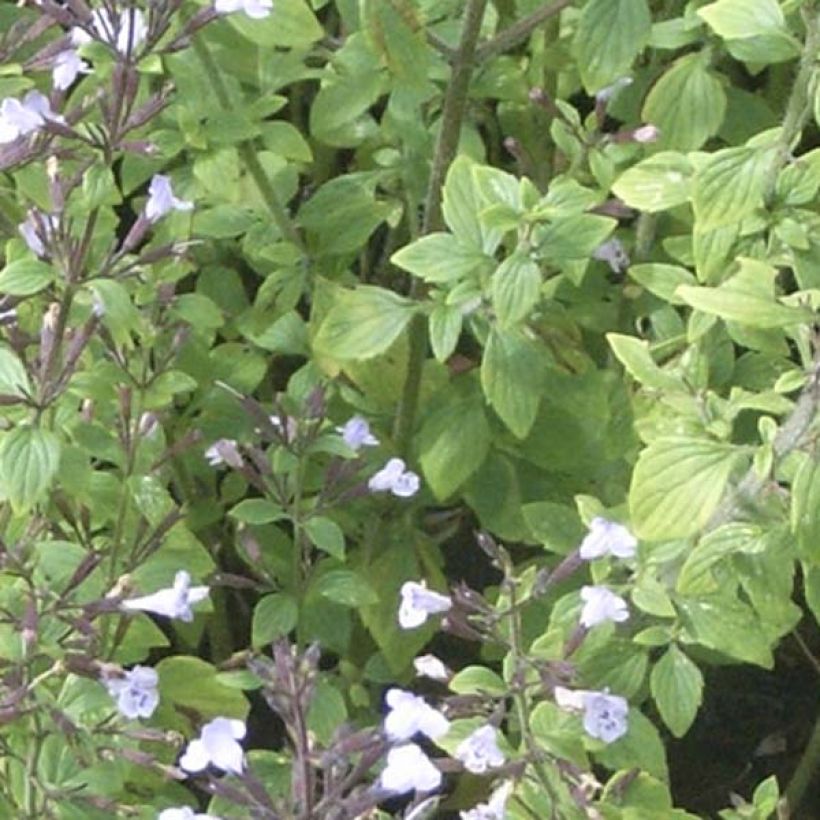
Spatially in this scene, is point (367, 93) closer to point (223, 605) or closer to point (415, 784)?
point (223, 605)

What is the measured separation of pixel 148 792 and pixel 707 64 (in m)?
1.06

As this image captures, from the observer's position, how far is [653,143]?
6.24ft

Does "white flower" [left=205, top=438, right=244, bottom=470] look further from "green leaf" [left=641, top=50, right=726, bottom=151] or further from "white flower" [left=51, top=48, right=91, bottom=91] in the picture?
"green leaf" [left=641, top=50, right=726, bottom=151]

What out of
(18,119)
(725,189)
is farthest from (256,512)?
(725,189)

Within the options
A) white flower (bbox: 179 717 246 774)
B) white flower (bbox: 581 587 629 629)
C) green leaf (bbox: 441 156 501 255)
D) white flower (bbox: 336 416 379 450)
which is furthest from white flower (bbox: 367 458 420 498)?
white flower (bbox: 179 717 246 774)

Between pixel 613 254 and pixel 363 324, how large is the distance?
0.37 meters

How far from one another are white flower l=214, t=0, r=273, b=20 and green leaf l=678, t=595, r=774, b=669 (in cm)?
70

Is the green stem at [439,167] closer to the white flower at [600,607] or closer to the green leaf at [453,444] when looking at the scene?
the green leaf at [453,444]

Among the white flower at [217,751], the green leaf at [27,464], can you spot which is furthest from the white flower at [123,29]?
the white flower at [217,751]

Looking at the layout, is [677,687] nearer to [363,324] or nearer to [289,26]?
[363,324]

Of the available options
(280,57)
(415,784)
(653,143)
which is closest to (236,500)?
(280,57)

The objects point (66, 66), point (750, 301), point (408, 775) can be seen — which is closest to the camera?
point (408, 775)

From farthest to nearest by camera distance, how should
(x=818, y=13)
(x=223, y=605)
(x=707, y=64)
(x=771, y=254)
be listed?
(x=223, y=605), (x=707, y=64), (x=771, y=254), (x=818, y=13)

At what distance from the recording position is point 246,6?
1.53 meters
